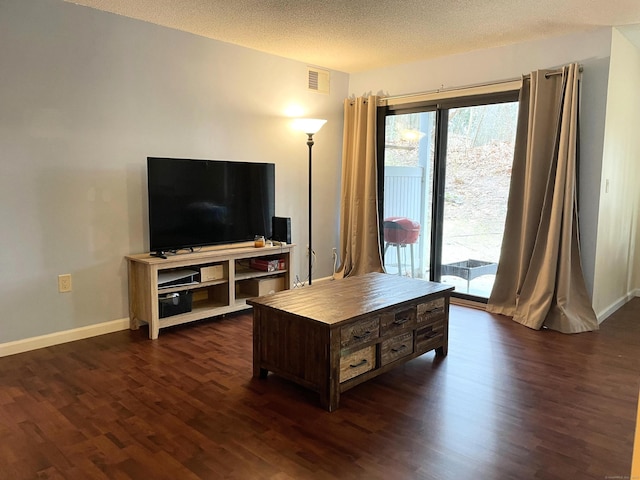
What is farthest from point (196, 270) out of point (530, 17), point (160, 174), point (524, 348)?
point (530, 17)

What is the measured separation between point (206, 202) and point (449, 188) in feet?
7.92

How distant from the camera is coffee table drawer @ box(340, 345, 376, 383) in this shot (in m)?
2.51

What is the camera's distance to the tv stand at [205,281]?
350cm

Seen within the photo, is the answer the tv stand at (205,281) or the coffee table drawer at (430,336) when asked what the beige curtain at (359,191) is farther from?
the coffee table drawer at (430,336)

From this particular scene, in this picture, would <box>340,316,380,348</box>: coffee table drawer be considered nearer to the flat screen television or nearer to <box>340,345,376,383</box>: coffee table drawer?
<box>340,345,376,383</box>: coffee table drawer

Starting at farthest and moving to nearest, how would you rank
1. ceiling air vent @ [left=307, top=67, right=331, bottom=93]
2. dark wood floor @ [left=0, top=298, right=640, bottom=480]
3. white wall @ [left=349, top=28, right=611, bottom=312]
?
ceiling air vent @ [left=307, top=67, right=331, bottom=93]
white wall @ [left=349, top=28, right=611, bottom=312]
dark wood floor @ [left=0, top=298, right=640, bottom=480]

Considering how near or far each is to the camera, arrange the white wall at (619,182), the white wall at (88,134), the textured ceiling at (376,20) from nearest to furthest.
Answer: the white wall at (88,134) → the textured ceiling at (376,20) → the white wall at (619,182)

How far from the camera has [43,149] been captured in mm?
3195

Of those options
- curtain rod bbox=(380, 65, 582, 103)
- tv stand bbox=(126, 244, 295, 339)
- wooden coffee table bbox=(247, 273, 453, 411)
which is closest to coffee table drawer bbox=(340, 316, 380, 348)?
wooden coffee table bbox=(247, 273, 453, 411)

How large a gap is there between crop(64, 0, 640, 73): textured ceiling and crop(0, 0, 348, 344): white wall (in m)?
0.22

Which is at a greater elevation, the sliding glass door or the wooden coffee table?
the sliding glass door

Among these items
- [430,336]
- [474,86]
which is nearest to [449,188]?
[474,86]

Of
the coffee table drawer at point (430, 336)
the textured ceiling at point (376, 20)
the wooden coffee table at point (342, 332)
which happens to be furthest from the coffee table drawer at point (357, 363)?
the textured ceiling at point (376, 20)

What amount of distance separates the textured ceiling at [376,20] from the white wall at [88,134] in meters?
0.22
